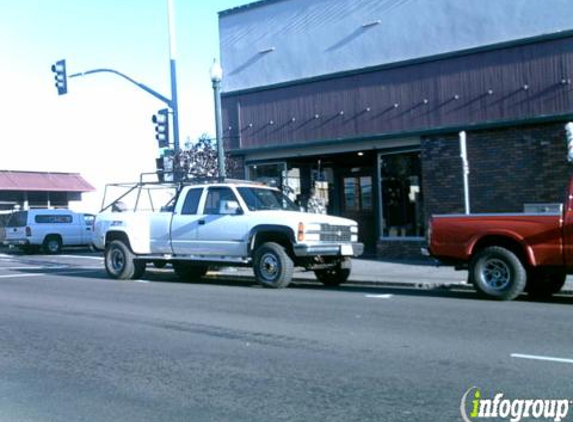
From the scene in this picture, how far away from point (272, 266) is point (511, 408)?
8239mm

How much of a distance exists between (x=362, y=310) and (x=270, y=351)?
10.4ft

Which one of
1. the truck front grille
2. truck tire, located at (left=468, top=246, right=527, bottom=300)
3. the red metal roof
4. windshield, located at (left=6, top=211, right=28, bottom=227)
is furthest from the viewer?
the red metal roof

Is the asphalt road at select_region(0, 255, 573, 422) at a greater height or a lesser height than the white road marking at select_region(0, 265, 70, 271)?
lesser

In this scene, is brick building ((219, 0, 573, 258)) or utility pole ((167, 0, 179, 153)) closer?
brick building ((219, 0, 573, 258))

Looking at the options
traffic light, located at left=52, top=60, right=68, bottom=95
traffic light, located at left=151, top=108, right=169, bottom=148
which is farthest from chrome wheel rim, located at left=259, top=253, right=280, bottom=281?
traffic light, located at left=52, top=60, right=68, bottom=95

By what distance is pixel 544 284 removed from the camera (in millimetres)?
11961

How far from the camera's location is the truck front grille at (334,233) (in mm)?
13461

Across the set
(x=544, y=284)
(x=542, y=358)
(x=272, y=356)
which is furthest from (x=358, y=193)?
(x=542, y=358)

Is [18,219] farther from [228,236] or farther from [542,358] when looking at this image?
[542,358]

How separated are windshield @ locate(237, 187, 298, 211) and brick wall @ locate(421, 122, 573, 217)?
4.36 meters

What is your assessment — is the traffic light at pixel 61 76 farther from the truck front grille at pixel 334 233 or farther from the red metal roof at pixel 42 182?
the red metal roof at pixel 42 182

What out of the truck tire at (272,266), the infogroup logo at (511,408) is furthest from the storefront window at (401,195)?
the infogroup logo at (511,408)

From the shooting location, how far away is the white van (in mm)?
27484

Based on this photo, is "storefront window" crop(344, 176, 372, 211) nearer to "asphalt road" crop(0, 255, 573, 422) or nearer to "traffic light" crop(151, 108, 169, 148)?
"traffic light" crop(151, 108, 169, 148)
